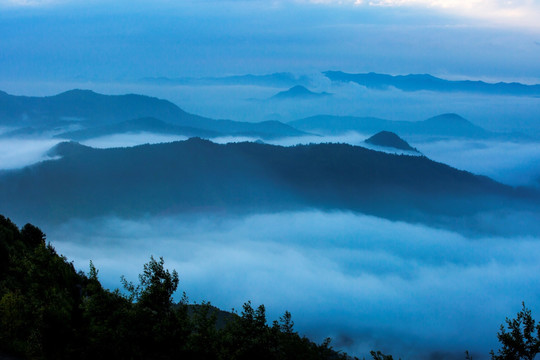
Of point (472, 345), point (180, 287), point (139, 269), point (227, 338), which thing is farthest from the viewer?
point (139, 269)

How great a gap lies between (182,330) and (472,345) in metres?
137

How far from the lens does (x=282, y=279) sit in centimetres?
19712

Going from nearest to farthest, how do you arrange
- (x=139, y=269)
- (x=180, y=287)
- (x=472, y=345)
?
(x=472, y=345), (x=180, y=287), (x=139, y=269)

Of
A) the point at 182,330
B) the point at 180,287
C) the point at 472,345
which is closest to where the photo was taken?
the point at 182,330

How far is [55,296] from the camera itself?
3138cm

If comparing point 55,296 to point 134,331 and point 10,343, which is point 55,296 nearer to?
point 10,343

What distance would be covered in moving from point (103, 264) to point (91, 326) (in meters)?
179

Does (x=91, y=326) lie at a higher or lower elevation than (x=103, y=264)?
lower

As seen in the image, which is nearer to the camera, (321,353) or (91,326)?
(91,326)

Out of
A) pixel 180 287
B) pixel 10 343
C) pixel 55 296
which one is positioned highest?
pixel 180 287

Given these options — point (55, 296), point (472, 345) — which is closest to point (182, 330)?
point (55, 296)

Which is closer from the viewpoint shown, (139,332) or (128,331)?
(128,331)

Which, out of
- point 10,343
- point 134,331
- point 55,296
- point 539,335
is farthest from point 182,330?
point 539,335

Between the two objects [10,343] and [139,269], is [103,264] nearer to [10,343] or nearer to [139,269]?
[139,269]
